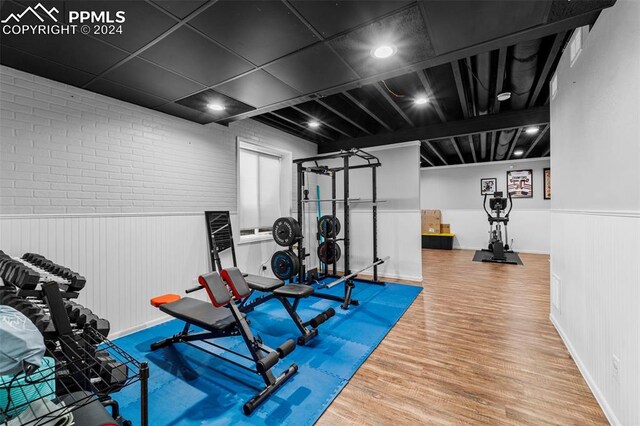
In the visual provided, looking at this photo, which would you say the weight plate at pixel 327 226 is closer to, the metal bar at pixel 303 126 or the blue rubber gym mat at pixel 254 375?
the blue rubber gym mat at pixel 254 375

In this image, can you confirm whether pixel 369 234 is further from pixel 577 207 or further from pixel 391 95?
pixel 577 207

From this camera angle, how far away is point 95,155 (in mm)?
3016

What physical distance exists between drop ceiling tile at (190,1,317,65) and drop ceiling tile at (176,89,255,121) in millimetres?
971

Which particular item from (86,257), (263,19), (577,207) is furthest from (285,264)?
(577,207)

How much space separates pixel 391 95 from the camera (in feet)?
13.0

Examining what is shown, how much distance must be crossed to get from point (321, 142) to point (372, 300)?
12.6 feet

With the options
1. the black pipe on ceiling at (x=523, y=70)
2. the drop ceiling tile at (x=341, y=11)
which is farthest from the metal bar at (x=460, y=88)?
the drop ceiling tile at (x=341, y=11)

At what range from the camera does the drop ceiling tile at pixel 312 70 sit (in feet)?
7.97

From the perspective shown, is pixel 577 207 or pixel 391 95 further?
pixel 391 95

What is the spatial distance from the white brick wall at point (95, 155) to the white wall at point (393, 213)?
10.0 feet

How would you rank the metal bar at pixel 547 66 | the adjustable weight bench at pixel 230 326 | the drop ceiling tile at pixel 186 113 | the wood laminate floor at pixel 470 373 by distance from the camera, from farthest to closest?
the drop ceiling tile at pixel 186 113 → the metal bar at pixel 547 66 → the adjustable weight bench at pixel 230 326 → the wood laminate floor at pixel 470 373

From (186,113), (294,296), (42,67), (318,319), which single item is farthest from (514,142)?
(42,67)

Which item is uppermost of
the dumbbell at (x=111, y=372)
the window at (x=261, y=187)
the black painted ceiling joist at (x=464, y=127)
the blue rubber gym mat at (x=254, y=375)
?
the black painted ceiling joist at (x=464, y=127)

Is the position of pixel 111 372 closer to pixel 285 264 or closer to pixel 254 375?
pixel 254 375
